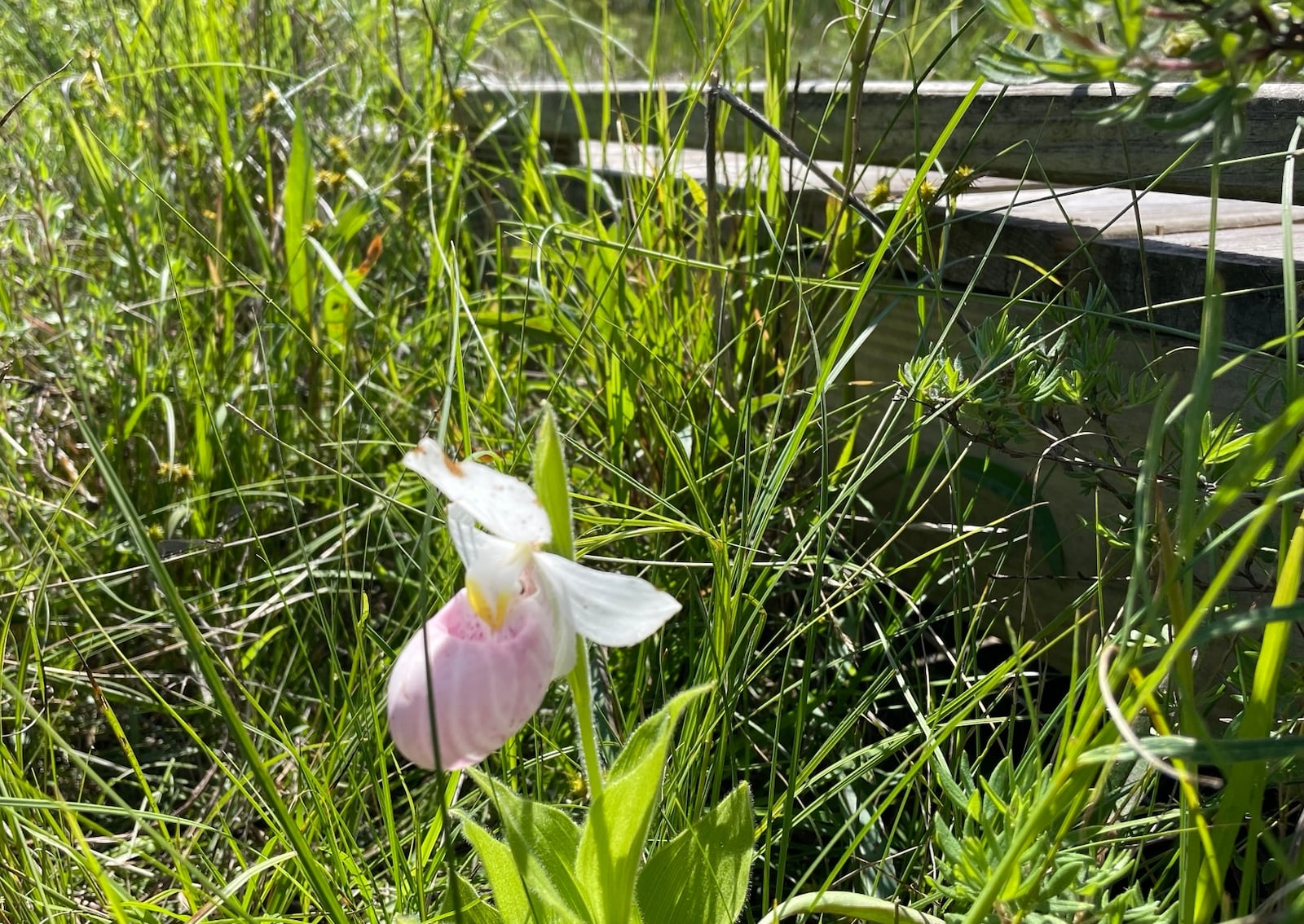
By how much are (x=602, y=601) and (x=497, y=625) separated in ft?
0.21

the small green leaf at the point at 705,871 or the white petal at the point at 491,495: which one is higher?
the white petal at the point at 491,495

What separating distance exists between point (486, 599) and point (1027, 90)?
86 centimetres

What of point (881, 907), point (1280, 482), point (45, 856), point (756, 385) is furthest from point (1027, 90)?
point (45, 856)

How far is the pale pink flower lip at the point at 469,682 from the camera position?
0.55m

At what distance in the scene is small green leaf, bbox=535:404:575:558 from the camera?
56 centimetres

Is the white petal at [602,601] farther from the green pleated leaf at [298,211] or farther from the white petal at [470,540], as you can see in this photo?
the green pleated leaf at [298,211]

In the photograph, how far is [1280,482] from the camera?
1.54 feet

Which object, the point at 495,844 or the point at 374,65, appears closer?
the point at 495,844

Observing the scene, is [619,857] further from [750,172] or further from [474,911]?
[750,172]

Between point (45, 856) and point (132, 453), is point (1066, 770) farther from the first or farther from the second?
point (132, 453)

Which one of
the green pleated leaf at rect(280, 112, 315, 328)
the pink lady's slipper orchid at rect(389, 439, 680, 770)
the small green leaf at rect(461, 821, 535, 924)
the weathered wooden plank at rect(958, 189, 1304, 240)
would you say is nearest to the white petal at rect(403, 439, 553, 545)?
the pink lady's slipper orchid at rect(389, 439, 680, 770)

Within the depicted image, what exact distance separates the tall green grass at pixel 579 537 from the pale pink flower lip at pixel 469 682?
0.33 feet

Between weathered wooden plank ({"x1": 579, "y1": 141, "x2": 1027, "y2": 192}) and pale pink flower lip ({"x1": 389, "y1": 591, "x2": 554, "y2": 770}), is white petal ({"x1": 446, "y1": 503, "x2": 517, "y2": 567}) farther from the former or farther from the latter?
weathered wooden plank ({"x1": 579, "y1": 141, "x2": 1027, "y2": 192})

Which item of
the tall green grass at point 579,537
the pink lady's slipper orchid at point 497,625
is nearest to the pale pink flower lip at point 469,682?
the pink lady's slipper orchid at point 497,625
